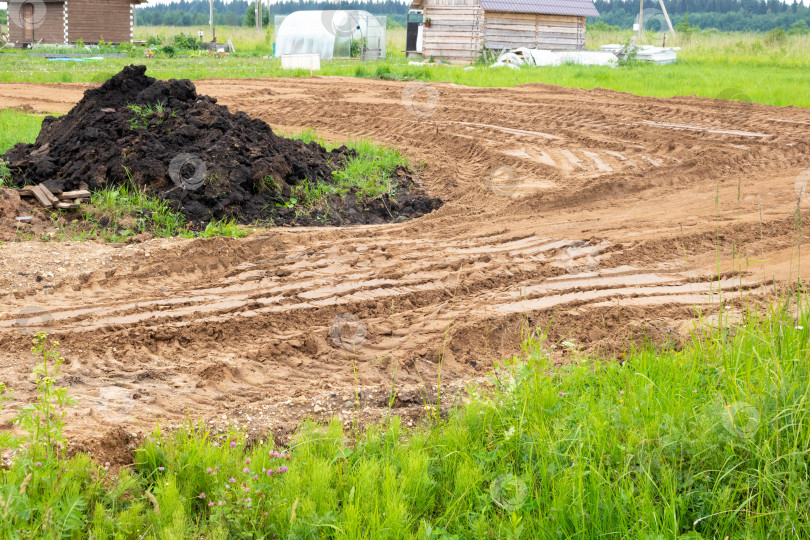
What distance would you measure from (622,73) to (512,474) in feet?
69.9

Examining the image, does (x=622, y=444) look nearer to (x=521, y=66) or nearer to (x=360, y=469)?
(x=360, y=469)

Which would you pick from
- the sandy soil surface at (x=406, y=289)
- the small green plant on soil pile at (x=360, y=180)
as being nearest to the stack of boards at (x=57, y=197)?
the sandy soil surface at (x=406, y=289)

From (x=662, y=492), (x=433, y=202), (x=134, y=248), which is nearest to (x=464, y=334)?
(x=662, y=492)

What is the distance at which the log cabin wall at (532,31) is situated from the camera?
31.3 meters

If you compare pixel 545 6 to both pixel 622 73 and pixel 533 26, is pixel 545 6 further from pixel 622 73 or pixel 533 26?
pixel 622 73

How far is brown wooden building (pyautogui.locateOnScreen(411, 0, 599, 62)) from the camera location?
3128 cm

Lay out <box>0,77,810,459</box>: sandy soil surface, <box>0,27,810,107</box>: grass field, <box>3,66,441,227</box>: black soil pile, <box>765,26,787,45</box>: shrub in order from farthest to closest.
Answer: <box>765,26,787,45</box>: shrub → <box>0,27,810,107</box>: grass field → <box>3,66,441,227</box>: black soil pile → <box>0,77,810,459</box>: sandy soil surface

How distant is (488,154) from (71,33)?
35.7 metres

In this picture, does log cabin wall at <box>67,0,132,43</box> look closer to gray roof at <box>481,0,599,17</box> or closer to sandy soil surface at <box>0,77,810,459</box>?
gray roof at <box>481,0,599,17</box>

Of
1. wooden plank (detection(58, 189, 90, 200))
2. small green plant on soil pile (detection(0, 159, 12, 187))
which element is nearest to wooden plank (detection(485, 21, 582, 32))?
small green plant on soil pile (detection(0, 159, 12, 187))

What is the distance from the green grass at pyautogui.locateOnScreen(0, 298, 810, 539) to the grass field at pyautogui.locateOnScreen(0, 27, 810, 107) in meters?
15.0

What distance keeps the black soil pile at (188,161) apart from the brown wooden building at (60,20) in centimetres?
3337

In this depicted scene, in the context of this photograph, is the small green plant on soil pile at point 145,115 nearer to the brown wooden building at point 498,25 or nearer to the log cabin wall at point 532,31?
the brown wooden building at point 498,25

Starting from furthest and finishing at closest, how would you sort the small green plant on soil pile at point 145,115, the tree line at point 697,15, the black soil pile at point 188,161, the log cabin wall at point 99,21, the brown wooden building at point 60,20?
the tree line at point 697,15 → the log cabin wall at point 99,21 → the brown wooden building at point 60,20 → the small green plant on soil pile at point 145,115 → the black soil pile at point 188,161
